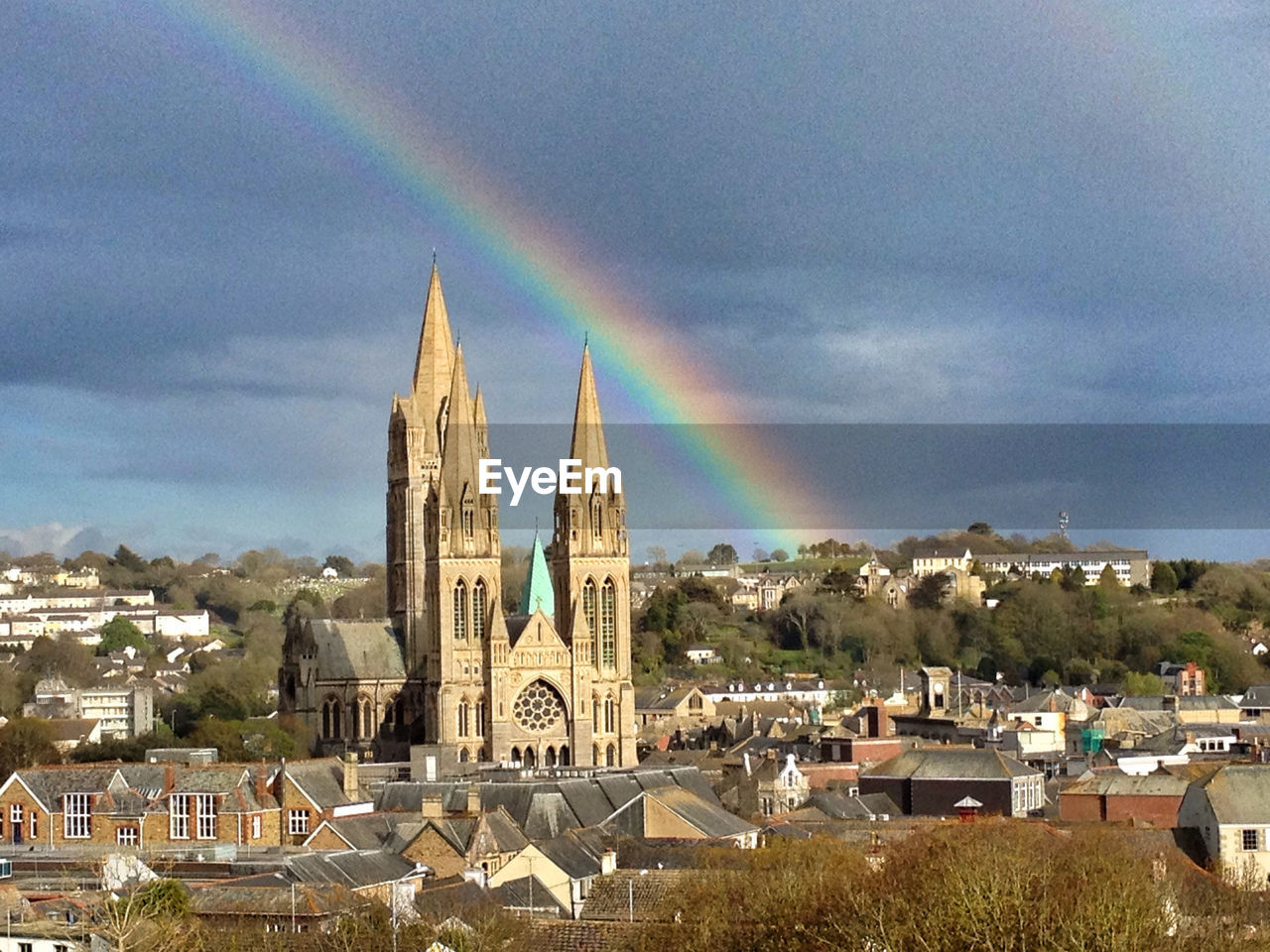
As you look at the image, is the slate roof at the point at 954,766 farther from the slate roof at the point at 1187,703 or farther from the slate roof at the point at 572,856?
A: the slate roof at the point at 1187,703

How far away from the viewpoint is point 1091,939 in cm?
4622

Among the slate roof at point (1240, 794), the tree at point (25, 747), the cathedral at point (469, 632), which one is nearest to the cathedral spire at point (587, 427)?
the cathedral at point (469, 632)

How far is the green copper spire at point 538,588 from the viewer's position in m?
140

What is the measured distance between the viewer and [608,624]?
13850 centimetres

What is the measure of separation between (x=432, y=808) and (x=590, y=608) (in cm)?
5519

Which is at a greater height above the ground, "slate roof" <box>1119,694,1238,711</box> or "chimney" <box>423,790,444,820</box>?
"slate roof" <box>1119,694,1238,711</box>

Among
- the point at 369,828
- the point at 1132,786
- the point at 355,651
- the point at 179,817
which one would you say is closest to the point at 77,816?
the point at 179,817

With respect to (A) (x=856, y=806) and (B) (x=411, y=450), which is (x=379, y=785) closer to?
(A) (x=856, y=806)

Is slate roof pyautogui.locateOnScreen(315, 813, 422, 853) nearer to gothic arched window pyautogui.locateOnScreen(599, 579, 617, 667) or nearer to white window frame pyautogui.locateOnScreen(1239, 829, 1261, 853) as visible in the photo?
white window frame pyautogui.locateOnScreen(1239, 829, 1261, 853)

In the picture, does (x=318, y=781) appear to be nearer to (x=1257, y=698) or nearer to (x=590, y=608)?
(x=590, y=608)

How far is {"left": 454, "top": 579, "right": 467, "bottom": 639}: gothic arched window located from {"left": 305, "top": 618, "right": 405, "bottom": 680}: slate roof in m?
4.96

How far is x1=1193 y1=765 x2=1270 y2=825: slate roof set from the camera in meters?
83.2

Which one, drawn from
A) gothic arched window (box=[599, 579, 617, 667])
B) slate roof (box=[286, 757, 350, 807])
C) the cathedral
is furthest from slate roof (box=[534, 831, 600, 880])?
gothic arched window (box=[599, 579, 617, 667])

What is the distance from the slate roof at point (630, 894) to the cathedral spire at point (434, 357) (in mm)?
77136
